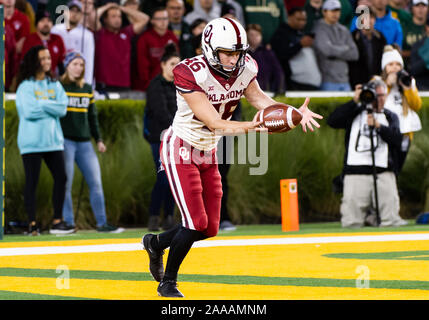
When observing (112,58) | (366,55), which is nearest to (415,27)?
(366,55)

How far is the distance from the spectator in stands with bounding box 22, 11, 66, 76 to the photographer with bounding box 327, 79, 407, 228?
394 cm

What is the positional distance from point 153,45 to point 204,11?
123 cm

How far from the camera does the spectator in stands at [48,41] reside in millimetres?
14430

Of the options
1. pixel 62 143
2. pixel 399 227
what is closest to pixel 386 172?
pixel 399 227

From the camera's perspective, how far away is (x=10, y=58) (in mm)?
14617

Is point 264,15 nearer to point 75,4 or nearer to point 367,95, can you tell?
point 75,4

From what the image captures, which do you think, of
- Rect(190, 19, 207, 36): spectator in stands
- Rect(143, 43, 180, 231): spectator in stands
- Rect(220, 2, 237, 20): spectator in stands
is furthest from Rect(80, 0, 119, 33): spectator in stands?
Rect(143, 43, 180, 231): spectator in stands

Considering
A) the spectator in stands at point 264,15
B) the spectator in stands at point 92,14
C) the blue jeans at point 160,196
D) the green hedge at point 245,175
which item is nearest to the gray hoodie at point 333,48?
the spectator in stands at point 264,15

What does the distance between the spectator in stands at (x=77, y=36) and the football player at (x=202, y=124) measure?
7341 mm

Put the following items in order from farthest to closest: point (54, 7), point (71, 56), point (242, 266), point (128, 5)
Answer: point (128, 5)
point (54, 7)
point (71, 56)
point (242, 266)

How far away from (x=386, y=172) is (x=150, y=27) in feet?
14.4

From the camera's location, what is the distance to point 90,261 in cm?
975

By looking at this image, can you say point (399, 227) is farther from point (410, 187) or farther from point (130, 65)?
point (130, 65)

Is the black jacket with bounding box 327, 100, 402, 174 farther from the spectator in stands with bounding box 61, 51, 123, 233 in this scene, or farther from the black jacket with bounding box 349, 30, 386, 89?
the spectator in stands with bounding box 61, 51, 123, 233
